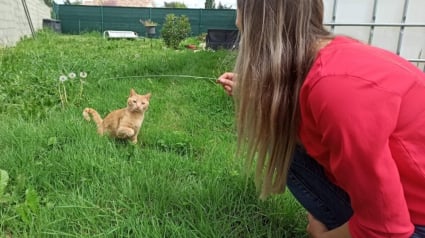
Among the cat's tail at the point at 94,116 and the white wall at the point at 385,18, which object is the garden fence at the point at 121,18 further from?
the cat's tail at the point at 94,116

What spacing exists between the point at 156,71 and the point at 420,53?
2.48 m

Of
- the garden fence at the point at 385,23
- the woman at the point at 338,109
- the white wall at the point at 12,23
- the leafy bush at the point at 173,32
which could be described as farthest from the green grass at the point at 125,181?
the leafy bush at the point at 173,32

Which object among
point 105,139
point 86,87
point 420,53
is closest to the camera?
point 105,139

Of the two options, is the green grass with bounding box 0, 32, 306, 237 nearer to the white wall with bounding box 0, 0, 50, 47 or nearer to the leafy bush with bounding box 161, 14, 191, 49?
the white wall with bounding box 0, 0, 50, 47

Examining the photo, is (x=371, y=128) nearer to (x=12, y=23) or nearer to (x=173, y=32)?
(x=12, y=23)

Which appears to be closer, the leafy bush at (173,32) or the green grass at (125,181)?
the green grass at (125,181)

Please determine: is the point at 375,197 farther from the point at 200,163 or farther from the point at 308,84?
the point at 200,163

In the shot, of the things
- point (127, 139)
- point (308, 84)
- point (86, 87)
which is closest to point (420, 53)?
Result: point (127, 139)

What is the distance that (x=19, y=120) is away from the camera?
6.67ft

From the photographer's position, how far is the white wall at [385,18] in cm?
244

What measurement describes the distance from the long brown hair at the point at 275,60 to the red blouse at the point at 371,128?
2.0 inches

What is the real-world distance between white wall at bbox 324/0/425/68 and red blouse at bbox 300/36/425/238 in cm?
184

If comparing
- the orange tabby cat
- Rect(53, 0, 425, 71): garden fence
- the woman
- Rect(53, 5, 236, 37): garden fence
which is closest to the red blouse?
the woman

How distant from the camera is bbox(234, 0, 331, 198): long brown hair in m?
0.78
